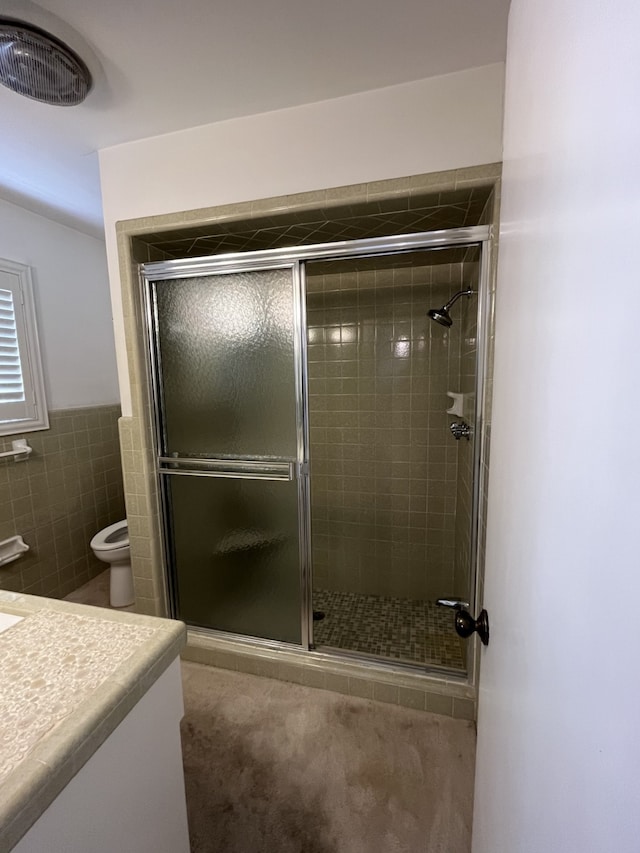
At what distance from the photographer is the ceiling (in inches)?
41.7

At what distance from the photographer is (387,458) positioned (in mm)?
2363

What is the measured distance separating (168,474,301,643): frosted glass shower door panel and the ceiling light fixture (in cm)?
157

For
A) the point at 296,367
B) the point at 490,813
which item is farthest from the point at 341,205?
the point at 490,813

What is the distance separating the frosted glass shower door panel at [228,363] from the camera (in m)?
1.62

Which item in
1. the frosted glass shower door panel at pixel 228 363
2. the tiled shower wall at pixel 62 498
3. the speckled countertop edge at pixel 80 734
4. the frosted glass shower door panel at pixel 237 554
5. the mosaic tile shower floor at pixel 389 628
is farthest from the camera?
the tiled shower wall at pixel 62 498

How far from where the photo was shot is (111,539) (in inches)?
96.3

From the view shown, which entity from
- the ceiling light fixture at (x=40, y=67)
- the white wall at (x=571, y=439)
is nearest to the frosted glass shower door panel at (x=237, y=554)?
the white wall at (x=571, y=439)

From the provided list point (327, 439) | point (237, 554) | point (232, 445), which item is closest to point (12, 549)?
point (237, 554)

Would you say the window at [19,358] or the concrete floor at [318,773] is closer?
the concrete floor at [318,773]

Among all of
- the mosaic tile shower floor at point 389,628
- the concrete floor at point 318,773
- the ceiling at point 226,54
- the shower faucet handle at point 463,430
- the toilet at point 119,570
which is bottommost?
the mosaic tile shower floor at point 389,628

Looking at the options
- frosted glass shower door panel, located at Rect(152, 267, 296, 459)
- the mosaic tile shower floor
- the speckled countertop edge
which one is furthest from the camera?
the mosaic tile shower floor

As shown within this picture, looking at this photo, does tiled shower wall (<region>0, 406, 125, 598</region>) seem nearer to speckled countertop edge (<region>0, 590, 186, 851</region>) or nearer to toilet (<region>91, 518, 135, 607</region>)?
toilet (<region>91, 518, 135, 607</region>)

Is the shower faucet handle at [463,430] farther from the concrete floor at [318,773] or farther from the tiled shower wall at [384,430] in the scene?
the concrete floor at [318,773]

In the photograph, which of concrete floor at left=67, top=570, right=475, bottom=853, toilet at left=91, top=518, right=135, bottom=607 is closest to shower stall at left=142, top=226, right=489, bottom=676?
concrete floor at left=67, top=570, right=475, bottom=853
